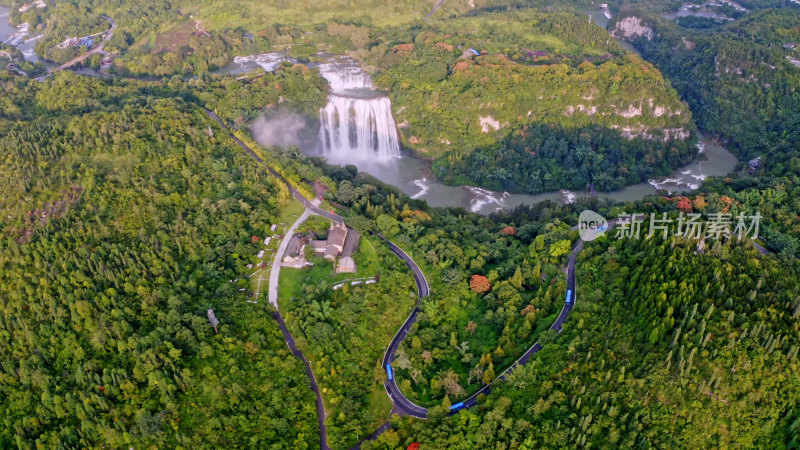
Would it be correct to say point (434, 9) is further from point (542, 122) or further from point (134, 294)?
point (134, 294)

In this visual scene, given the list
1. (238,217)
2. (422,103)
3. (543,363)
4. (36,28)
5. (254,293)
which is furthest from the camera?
(36,28)

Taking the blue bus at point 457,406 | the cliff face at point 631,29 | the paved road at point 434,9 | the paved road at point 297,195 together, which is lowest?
the blue bus at point 457,406

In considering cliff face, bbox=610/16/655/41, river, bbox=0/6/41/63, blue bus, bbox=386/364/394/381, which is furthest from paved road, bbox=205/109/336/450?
cliff face, bbox=610/16/655/41

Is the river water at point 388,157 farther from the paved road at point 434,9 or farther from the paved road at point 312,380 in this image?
the paved road at point 312,380

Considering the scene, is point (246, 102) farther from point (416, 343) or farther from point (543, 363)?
point (543, 363)

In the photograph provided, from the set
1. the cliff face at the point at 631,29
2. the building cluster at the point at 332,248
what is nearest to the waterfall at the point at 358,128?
the building cluster at the point at 332,248

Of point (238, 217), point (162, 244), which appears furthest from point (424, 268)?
point (162, 244)

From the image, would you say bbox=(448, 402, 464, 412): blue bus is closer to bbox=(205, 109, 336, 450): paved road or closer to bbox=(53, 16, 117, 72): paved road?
bbox=(205, 109, 336, 450): paved road

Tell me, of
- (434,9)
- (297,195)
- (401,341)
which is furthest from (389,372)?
(434,9)
